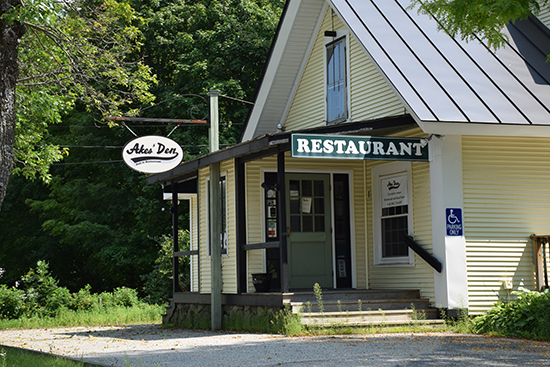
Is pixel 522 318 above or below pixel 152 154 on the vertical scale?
below

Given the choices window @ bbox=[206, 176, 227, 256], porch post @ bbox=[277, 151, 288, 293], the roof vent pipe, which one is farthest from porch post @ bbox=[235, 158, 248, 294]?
porch post @ bbox=[277, 151, 288, 293]

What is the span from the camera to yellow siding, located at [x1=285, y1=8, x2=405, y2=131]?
13414 mm

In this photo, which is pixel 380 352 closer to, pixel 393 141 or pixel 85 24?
pixel 393 141

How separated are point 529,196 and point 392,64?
3406 millimetres

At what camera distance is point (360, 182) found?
46.7 ft

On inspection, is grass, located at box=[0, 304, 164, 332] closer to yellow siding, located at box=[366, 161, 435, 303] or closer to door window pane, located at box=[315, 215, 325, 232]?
door window pane, located at box=[315, 215, 325, 232]

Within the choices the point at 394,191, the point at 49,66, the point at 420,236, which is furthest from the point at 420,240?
the point at 49,66

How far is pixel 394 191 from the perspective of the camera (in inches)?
523

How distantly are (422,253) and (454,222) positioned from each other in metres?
0.76

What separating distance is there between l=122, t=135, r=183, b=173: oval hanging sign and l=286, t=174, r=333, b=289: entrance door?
2.30m

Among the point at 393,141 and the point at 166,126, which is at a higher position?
the point at 166,126

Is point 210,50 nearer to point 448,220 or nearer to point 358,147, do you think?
point 358,147

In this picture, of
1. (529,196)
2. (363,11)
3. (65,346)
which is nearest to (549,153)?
(529,196)

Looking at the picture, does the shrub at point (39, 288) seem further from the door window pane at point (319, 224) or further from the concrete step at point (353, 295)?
the concrete step at point (353, 295)
